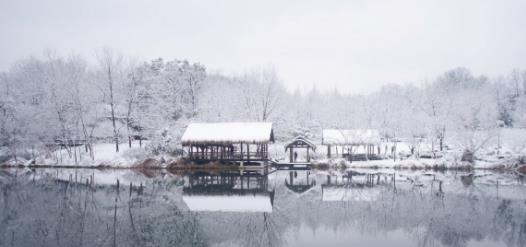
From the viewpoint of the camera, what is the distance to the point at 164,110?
50531 mm

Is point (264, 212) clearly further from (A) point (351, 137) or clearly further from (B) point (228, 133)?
(A) point (351, 137)

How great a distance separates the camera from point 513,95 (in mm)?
70062

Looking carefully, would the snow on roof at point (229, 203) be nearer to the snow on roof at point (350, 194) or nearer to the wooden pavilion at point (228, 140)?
the snow on roof at point (350, 194)

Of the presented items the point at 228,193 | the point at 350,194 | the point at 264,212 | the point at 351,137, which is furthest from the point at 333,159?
the point at 264,212

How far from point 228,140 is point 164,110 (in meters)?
15.5

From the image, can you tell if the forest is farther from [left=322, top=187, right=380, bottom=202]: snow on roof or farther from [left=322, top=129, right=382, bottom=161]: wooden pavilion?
[left=322, top=187, right=380, bottom=202]: snow on roof

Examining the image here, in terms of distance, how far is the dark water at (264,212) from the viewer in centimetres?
1423

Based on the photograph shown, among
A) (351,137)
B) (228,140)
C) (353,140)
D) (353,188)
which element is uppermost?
(228,140)

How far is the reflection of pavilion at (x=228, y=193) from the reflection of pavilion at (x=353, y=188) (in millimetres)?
3757

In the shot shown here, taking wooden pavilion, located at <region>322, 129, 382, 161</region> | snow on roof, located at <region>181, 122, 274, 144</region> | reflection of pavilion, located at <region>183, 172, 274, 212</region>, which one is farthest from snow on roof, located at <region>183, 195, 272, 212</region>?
wooden pavilion, located at <region>322, 129, 382, 161</region>

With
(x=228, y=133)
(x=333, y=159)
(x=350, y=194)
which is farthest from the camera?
(x=333, y=159)

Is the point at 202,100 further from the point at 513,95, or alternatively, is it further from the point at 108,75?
the point at 513,95

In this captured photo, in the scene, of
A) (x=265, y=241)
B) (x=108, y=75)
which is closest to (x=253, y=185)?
(x=265, y=241)

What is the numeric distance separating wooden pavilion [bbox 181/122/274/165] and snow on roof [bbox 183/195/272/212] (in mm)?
15119
